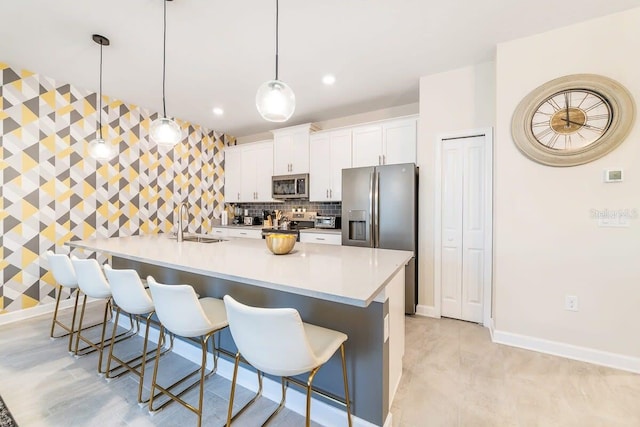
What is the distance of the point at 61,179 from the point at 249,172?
98.0 inches

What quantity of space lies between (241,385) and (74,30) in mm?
3144

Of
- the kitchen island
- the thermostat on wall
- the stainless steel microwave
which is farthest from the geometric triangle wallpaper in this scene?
the thermostat on wall

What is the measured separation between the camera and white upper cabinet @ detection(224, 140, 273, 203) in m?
4.70

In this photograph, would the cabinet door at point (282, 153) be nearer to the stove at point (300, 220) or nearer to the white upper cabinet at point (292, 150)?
the white upper cabinet at point (292, 150)

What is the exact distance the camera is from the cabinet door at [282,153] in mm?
4383

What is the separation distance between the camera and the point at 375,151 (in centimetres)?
358

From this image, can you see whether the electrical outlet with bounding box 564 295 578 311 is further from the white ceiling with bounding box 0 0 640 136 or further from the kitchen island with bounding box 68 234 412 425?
the white ceiling with bounding box 0 0 640 136

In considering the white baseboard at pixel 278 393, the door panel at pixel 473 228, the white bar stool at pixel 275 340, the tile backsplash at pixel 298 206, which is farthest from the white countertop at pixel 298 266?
the tile backsplash at pixel 298 206

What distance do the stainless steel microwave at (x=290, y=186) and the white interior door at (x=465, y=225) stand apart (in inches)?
79.2

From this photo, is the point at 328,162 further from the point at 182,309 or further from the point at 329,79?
the point at 182,309

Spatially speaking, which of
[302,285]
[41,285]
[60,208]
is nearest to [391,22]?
[302,285]

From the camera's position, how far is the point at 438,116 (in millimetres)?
3010

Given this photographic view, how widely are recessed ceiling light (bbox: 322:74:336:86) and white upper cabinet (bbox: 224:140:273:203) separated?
5.83ft

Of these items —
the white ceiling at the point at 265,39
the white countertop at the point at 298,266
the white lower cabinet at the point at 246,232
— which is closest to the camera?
the white countertop at the point at 298,266
